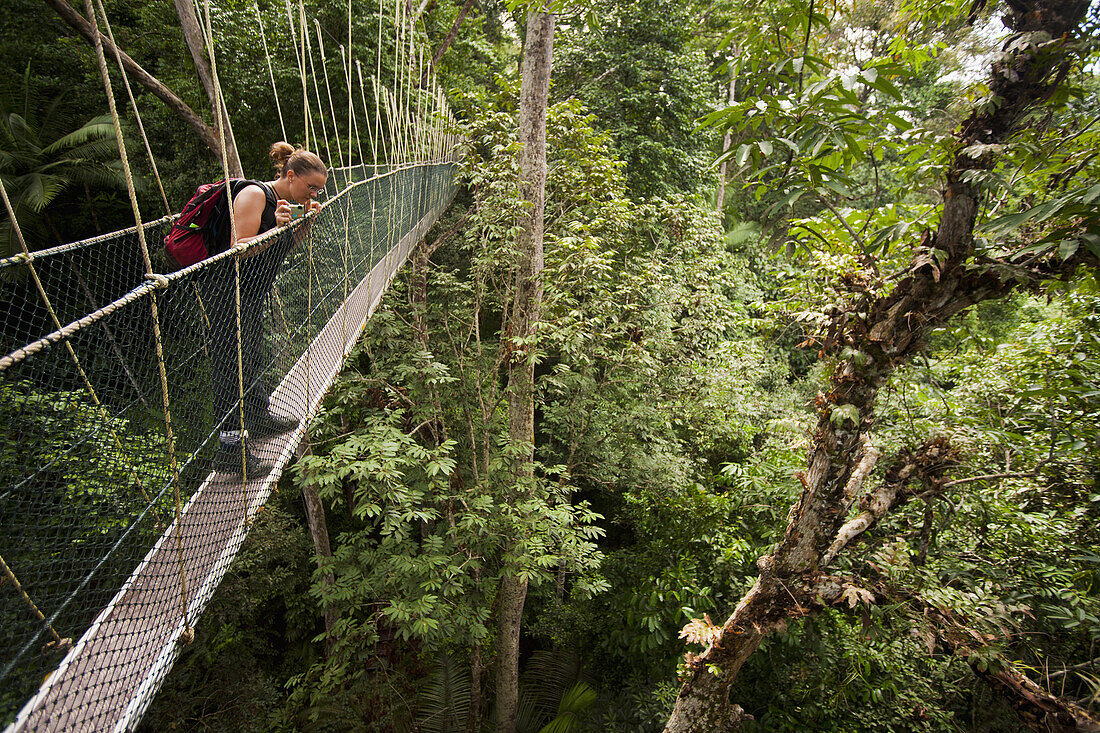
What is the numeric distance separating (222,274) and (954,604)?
9.99 ft

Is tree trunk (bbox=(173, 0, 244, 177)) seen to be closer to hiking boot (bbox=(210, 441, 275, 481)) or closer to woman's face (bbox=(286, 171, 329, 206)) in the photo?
woman's face (bbox=(286, 171, 329, 206))

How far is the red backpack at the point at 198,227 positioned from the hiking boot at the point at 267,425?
50 cm

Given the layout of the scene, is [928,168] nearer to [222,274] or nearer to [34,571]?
[222,274]

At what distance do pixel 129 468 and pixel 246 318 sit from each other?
1.97 ft

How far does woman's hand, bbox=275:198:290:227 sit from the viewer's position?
1630 mm

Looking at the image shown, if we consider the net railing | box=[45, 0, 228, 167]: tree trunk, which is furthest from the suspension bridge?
box=[45, 0, 228, 167]: tree trunk

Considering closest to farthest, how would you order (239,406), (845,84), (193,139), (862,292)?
(845,84) < (239,406) < (862,292) < (193,139)

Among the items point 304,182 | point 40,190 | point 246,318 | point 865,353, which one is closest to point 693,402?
point 865,353

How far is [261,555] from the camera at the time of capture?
4.33m

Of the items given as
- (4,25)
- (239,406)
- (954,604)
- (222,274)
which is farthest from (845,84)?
(4,25)

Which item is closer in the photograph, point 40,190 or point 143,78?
point 143,78

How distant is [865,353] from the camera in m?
1.73

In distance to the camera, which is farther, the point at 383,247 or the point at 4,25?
the point at 4,25

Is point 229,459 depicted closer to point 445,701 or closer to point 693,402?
point 445,701
